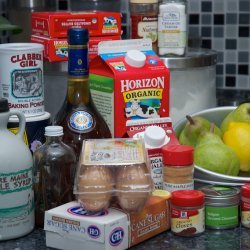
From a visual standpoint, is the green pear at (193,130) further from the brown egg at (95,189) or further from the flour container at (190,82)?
the brown egg at (95,189)

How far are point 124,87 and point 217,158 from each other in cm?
19

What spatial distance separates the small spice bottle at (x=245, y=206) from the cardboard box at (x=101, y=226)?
0.39ft

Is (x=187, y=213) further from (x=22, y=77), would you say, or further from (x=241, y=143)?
(x=22, y=77)

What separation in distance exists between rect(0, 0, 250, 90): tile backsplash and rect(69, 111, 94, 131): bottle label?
0.70m

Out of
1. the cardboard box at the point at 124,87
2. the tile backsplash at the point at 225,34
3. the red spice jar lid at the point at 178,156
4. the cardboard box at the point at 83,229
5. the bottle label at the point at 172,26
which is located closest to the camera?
the cardboard box at the point at 83,229

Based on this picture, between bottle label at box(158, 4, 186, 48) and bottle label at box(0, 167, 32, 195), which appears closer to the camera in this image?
bottle label at box(0, 167, 32, 195)

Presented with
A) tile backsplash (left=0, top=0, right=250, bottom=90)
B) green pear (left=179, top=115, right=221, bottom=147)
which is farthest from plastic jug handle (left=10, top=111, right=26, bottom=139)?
tile backsplash (left=0, top=0, right=250, bottom=90)

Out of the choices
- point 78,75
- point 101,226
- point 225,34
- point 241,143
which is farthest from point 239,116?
point 225,34

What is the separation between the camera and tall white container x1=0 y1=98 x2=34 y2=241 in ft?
3.30

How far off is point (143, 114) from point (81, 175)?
0.76ft

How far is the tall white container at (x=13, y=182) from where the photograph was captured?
1.00 metres

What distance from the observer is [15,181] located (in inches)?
39.9

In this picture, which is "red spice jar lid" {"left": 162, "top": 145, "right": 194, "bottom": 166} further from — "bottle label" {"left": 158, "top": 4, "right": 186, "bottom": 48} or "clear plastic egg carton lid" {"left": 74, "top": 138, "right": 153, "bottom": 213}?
"bottle label" {"left": 158, "top": 4, "right": 186, "bottom": 48}

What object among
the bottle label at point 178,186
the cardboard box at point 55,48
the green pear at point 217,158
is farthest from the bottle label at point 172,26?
the bottle label at point 178,186
